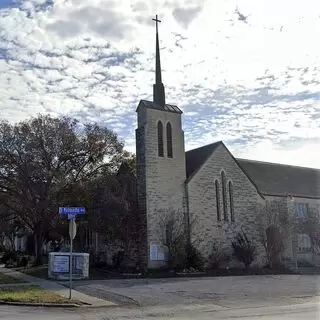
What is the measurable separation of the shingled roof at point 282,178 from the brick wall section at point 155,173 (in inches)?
366

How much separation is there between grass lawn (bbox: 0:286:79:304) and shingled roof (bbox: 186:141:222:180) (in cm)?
1896

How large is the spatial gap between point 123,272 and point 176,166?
28.4 feet

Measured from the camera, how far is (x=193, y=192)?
3697 cm

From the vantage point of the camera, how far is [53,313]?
14.7m

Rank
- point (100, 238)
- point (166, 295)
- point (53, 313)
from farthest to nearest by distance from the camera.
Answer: point (100, 238) < point (166, 295) < point (53, 313)

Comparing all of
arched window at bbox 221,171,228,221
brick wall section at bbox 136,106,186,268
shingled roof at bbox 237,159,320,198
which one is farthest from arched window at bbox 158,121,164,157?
shingled roof at bbox 237,159,320,198

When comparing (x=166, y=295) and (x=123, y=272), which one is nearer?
(x=166, y=295)

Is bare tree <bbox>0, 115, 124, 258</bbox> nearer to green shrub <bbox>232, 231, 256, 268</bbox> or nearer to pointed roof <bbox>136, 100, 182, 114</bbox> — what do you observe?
pointed roof <bbox>136, 100, 182, 114</bbox>

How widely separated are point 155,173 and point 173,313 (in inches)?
820

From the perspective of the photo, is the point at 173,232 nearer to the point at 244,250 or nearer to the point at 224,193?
the point at 244,250

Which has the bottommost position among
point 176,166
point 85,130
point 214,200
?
point 214,200

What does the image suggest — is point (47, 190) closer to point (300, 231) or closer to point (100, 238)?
point (100, 238)

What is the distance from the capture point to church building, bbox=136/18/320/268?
34906mm

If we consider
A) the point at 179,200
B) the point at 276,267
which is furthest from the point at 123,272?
the point at 276,267
